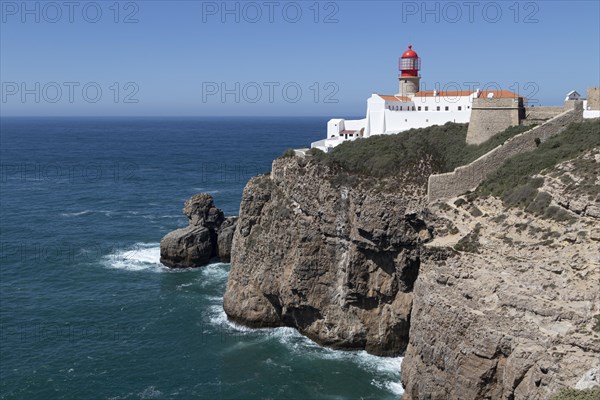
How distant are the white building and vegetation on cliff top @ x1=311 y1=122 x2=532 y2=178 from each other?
2707mm

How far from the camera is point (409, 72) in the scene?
196 ft

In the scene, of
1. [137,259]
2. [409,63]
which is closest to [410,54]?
[409,63]

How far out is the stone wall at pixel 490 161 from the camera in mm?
37938

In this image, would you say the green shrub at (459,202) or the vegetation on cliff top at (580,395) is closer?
the vegetation on cliff top at (580,395)

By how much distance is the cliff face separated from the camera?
131ft

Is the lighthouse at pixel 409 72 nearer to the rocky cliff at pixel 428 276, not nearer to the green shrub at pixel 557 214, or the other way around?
the rocky cliff at pixel 428 276

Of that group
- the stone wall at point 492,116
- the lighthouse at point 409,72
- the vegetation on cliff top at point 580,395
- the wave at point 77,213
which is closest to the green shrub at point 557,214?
the vegetation on cliff top at point 580,395

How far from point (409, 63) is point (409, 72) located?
0.89 m

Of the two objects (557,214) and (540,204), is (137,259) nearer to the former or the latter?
(540,204)

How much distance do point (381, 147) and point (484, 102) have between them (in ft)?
28.7

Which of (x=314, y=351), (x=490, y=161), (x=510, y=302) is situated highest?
(x=490, y=161)

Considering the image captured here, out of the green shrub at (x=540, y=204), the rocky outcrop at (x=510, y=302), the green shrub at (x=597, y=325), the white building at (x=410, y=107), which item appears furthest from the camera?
the white building at (x=410, y=107)

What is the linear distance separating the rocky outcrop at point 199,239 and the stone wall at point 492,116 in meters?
26.8

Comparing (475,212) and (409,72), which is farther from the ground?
(409,72)
